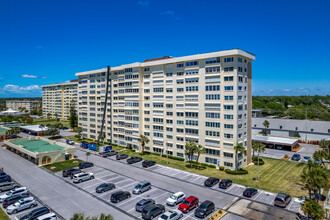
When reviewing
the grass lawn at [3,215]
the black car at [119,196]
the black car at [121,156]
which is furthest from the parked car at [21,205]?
the black car at [121,156]

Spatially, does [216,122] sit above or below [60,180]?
above

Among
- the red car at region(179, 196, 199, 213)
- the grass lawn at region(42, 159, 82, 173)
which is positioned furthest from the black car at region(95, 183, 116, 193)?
the grass lawn at region(42, 159, 82, 173)

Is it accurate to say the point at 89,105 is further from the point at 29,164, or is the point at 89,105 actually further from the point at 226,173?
the point at 226,173

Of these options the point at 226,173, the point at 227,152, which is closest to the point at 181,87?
the point at 227,152

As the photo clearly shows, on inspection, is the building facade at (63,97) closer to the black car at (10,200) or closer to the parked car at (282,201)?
the black car at (10,200)

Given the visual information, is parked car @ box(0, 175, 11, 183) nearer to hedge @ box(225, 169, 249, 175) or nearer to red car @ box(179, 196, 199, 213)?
red car @ box(179, 196, 199, 213)

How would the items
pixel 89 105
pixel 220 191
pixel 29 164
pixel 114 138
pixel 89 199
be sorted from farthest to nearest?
pixel 89 105 < pixel 114 138 < pixel 29 164 < pixel 220 191 < pixel 89 199
